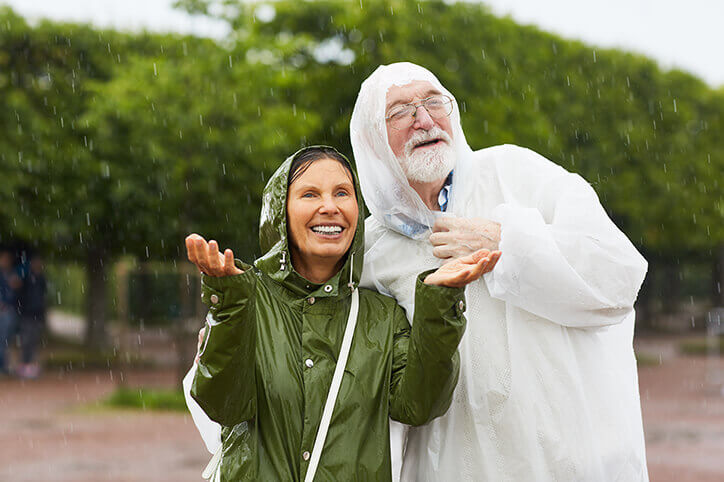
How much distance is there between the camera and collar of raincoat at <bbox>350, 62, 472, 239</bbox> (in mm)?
3262

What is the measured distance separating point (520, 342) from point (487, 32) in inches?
499

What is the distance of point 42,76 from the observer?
16172mm

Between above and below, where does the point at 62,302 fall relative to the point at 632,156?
below

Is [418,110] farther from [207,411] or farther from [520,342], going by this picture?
[207,411]

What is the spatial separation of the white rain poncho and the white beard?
0.93 ft

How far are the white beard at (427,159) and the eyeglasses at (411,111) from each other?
0.23ft

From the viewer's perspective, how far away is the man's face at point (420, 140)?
322 centimetres

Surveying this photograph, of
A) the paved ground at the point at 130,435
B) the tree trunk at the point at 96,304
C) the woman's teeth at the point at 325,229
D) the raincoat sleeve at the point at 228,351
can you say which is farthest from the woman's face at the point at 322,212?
the tree trunk at the point at 96,304

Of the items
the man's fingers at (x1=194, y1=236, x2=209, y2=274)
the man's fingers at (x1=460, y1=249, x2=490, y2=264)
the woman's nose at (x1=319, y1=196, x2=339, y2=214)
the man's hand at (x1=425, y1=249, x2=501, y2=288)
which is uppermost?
the woman's nose at (x1=319, y1=196, x2=339, y2=214)

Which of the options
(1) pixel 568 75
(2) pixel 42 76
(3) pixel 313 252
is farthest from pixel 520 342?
(1) pixel 568 75

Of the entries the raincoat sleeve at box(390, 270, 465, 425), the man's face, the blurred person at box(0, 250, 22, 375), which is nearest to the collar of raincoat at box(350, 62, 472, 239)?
the man's face

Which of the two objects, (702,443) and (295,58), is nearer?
(702,443)

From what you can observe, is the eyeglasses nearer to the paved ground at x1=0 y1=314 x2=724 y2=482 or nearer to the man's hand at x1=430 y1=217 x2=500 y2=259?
the man's hand at x1=430 y1=217 x2=500 y2=259

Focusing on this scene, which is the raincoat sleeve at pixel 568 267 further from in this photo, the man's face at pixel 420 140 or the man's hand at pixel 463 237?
the man's face at pixel 420 140
